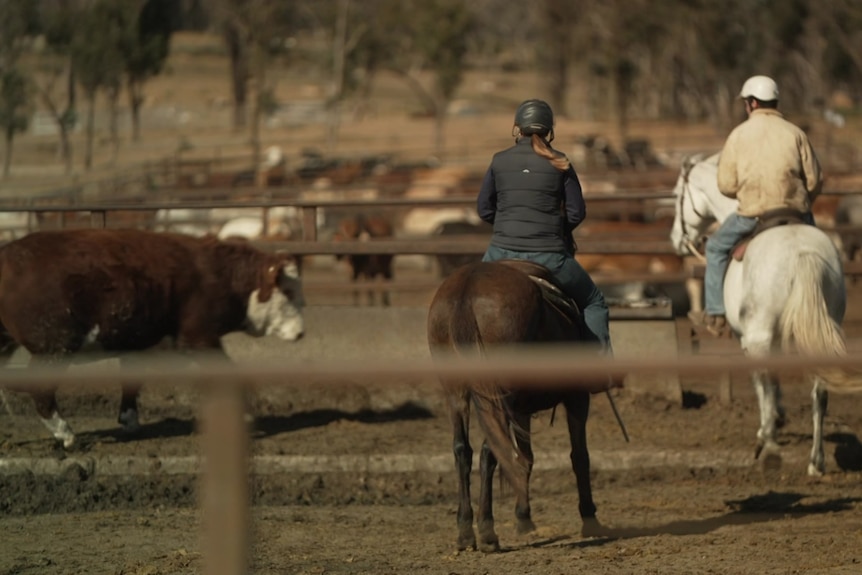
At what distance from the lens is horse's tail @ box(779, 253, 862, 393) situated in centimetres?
782

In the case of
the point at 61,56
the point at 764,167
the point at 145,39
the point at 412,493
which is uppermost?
the point at 145,39

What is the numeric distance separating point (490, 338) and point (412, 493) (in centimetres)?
253

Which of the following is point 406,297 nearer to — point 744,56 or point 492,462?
point 492,462

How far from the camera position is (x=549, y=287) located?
6.75 meters

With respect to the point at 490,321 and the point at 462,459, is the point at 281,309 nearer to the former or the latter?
the point at 462,459

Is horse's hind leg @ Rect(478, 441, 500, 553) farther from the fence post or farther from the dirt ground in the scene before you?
the fence post

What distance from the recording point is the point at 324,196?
92.1ft

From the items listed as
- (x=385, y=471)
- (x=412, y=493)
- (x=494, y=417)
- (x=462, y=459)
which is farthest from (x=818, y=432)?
(x=494, y=417)

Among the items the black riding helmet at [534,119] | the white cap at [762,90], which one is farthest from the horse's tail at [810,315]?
the black riding helmet at [534,119]

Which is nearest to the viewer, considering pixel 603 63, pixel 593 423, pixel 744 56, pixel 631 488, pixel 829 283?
pixel 829 283

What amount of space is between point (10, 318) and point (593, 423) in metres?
4.25

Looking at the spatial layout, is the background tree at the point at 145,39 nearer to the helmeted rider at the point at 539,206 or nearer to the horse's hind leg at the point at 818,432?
the horse's hind leg at the point at 818,432

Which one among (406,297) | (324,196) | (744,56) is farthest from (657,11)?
(406,297)

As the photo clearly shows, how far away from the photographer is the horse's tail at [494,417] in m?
5.77
